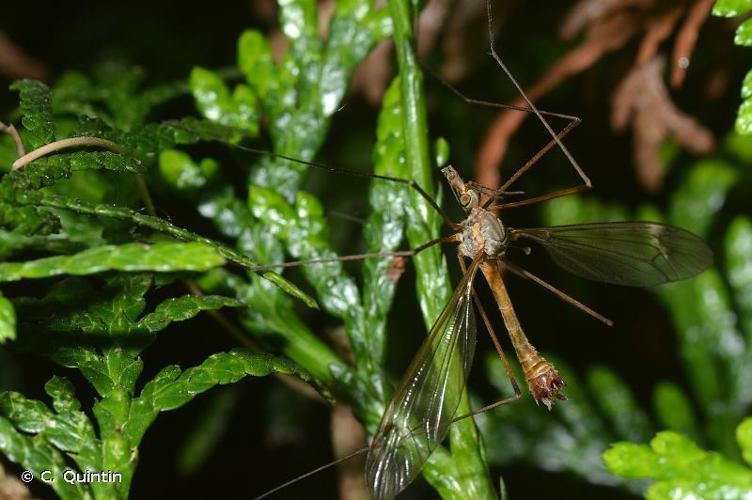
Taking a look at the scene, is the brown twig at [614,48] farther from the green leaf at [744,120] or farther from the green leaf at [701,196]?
the green leaf at [744,120]

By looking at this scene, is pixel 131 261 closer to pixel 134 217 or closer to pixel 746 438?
pixel 134 217

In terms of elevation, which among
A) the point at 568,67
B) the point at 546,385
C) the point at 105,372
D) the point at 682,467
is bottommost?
the point at 682,467

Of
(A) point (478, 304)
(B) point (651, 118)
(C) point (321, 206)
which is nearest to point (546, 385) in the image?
(A) point (478, 304)

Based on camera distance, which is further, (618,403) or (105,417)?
(618,403)

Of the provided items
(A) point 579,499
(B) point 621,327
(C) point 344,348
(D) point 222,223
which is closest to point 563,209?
(B) point 621,327

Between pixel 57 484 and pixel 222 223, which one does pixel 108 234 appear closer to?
pixel 222 223

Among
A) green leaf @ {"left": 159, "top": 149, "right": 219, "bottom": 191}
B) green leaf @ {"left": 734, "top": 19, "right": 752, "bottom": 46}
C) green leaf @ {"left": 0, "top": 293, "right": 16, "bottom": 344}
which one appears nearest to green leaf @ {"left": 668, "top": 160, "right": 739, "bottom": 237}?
green leaf @ {"left": 734, "top": 19, "right": 752, "bottom": 46}
